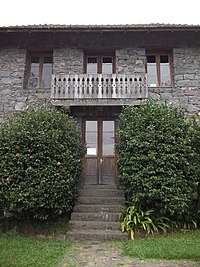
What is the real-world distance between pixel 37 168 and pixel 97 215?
2.09 meters

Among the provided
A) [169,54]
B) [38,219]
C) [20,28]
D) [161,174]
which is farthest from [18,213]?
[169,54]

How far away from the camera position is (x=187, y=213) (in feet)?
23.1

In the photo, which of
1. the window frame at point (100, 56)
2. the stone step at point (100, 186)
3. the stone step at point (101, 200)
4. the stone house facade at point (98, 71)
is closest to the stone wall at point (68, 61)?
the stone house facade at point (98, 71)

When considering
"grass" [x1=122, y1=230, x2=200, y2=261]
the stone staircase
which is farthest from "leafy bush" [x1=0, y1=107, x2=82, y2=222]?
"grass" [x1=122, y1=230, x2=200, y2=261]

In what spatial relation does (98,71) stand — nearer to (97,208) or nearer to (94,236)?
(97,208)

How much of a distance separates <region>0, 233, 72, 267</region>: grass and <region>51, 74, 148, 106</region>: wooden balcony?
4.68 metres

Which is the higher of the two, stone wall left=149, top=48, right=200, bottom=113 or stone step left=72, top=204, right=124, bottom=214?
stone wall left=149, top=48, right=200, bottom=113

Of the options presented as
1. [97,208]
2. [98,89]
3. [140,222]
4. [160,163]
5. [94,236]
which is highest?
[98,89]

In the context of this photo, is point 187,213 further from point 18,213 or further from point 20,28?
point 20,28

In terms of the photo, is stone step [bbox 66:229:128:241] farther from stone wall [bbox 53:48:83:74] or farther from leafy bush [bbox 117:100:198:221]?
stone wall [bbox 53:48:83:74]

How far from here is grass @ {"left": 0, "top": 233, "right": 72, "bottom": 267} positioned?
15.6 feet

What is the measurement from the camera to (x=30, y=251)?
5.44m

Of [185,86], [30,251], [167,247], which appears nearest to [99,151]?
[185,86]

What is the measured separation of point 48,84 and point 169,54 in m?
4.92
